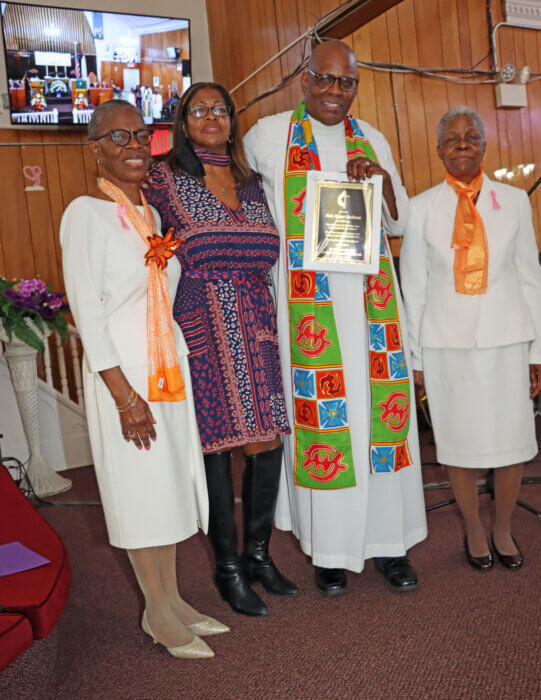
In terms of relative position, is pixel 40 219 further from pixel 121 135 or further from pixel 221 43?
pixel 121 135

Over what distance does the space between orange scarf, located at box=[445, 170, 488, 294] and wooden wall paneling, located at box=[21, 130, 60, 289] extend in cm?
424

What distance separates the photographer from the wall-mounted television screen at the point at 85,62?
5281 mm

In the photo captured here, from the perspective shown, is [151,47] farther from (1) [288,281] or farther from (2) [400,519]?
(2) [400,519]

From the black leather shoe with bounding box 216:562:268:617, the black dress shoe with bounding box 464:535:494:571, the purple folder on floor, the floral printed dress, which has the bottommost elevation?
the black dress shoe with bounding box 464:535:494:571

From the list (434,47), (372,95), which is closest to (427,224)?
(372,95)

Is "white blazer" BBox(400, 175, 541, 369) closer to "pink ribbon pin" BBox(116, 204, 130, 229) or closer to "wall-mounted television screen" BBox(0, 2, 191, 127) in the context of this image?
"pink ribbon pin" BBox(116, 204, 130, 229)

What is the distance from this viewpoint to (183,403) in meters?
1.91

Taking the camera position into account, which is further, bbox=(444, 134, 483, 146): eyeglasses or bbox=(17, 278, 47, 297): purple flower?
bbox=(17, 278, 47, 297): purple flower

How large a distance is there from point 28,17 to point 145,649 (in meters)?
4.96

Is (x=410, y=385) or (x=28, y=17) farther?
(x=28, y=17)

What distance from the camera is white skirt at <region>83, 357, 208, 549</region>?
1800mm

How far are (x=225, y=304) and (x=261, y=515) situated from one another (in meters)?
0.70

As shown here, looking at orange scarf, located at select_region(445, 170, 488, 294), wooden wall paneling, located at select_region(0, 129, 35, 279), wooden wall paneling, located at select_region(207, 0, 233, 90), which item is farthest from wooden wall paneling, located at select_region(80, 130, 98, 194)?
orange scarf, located at select_region(445, 170, 488, 294)

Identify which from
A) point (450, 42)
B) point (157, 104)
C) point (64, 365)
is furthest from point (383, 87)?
point (64, 365)
